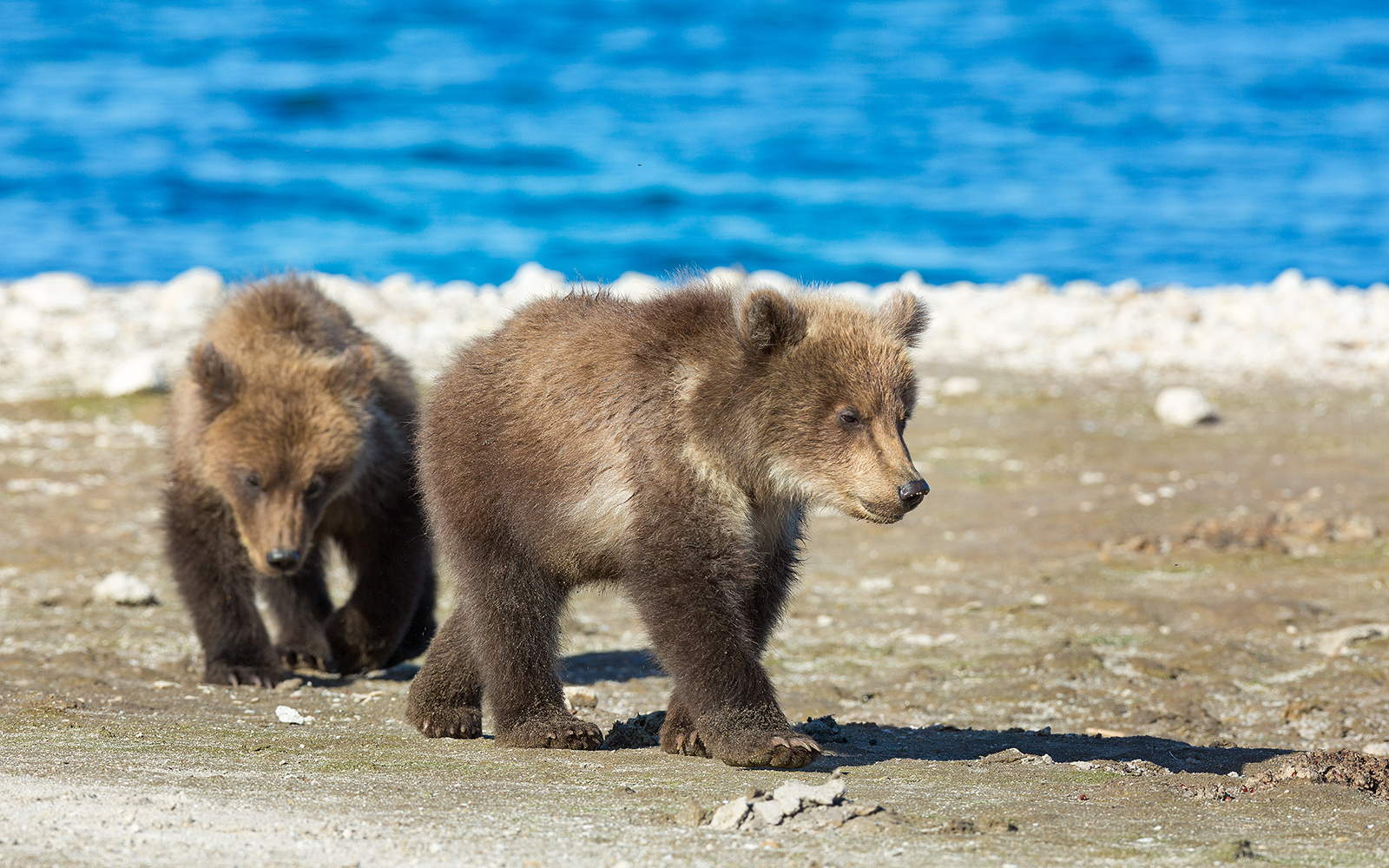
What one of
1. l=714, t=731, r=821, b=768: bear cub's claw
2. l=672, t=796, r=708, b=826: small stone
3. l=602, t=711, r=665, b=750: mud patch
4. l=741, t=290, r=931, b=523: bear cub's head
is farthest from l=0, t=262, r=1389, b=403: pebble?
l=672, t=796, r=708, b=826: small stone

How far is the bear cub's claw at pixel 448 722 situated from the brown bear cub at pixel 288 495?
1.43 metres

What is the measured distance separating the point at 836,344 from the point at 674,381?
0.60 m

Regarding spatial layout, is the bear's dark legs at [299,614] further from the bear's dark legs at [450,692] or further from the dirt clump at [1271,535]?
the dirt clump at [1271,535]

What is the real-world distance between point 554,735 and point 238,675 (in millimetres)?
2303

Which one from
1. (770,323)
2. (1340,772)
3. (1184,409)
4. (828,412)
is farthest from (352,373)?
(1184,409)

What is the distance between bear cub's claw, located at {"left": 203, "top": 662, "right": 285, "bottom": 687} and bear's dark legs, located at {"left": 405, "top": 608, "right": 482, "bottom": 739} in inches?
55.5

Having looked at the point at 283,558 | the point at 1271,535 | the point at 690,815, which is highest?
the point at 1271,535

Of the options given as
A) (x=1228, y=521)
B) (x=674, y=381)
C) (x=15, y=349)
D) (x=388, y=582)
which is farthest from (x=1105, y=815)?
(x=15, y=349)

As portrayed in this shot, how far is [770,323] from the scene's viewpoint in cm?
527

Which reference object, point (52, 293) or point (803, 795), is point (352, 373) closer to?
point (803, 795)

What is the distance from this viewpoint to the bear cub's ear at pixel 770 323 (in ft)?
17.1

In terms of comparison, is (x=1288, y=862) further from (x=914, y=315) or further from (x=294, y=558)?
(x=294, y=558)

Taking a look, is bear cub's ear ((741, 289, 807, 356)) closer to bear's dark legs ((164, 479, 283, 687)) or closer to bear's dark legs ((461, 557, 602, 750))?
bear's dark legs ((461, 557, 602, 750))

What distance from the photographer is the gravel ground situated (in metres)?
4.11
